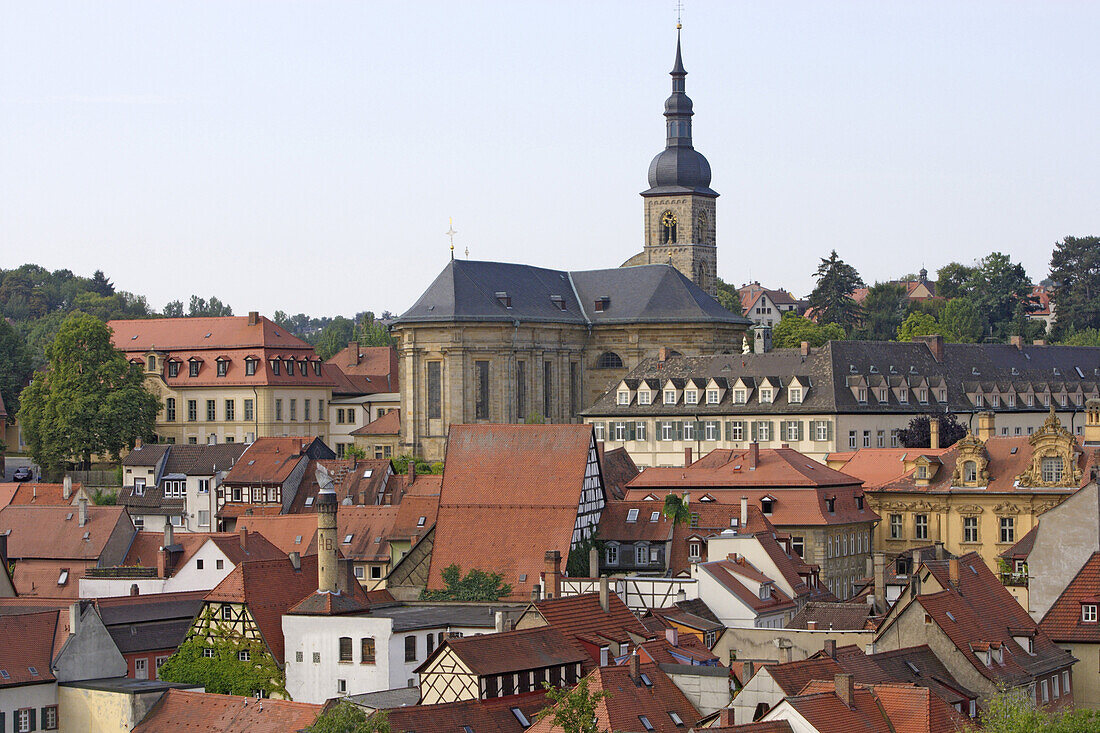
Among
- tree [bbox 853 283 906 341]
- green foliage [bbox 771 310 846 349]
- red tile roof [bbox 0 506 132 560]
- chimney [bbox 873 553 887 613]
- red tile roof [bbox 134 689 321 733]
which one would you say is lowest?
red tile roof [bbox 134 689 321 733]

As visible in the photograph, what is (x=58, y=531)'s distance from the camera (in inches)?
3553

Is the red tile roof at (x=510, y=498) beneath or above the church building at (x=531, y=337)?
beneath

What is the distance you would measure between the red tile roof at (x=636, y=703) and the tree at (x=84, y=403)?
7035 centimetres

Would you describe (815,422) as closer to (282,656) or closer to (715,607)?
(715,607)

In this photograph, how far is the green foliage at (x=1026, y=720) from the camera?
143 ft

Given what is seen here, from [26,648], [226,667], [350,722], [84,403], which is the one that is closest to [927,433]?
[84,403]

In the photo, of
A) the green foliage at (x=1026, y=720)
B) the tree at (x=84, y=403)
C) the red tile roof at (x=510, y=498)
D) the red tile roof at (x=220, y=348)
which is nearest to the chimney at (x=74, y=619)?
the red tile roof at (x=510, y=498)

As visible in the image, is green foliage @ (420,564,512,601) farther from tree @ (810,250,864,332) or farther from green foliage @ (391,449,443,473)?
tree @ (810,250,864,332)

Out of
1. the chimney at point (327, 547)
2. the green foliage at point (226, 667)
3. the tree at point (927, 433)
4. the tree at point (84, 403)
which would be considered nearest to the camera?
the green foliage at point (226, 667)

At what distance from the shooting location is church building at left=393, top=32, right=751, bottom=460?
120 m

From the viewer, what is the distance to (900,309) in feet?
635

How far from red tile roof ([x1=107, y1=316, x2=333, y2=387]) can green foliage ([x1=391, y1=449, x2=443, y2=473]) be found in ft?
58.4

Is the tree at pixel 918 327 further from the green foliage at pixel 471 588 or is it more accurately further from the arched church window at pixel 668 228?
the green foliage at pixel 471 588

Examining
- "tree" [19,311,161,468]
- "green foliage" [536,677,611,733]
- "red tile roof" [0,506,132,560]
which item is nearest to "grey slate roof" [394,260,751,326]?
"tree" [19,311,161,468]
